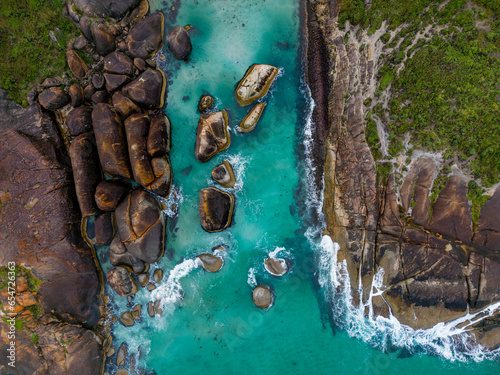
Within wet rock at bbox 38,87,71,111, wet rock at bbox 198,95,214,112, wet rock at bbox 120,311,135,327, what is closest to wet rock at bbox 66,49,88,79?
wet rock at bbox 38,87,71,111

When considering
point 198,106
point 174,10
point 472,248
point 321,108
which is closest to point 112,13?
point 174,10

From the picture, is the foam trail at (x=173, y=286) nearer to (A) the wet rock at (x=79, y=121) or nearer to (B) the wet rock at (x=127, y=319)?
(B) the wet rock at (x=127, y=319)

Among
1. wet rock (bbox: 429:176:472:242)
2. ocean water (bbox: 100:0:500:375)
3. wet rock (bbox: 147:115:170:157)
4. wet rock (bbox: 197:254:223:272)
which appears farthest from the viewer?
wet rock (bbox: 197:254:223:272)

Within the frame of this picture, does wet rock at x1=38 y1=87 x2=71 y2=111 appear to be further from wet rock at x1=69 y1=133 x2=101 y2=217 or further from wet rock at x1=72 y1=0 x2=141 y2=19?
wet rock at x1=72 y1=0 x2=141 y2=19

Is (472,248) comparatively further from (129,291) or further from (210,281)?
(129,291)

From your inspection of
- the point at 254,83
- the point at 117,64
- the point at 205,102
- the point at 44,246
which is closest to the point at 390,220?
the point at 254,83

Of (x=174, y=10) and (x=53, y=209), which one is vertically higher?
(x=174, y=10)

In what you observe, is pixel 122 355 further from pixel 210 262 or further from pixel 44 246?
pixel 44 246
